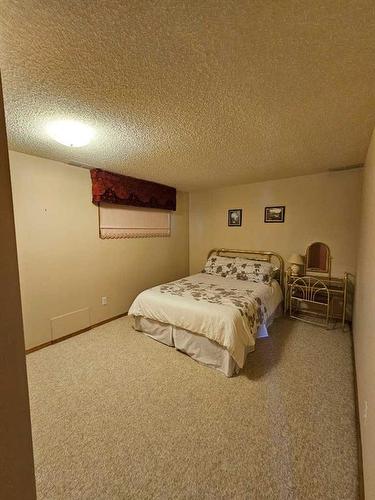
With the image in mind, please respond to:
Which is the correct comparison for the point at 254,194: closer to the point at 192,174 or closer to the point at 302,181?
the point at 302,181

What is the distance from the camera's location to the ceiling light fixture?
1.76 meters

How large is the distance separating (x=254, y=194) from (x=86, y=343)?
3.43 metres

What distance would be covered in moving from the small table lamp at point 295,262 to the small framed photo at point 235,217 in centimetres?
113

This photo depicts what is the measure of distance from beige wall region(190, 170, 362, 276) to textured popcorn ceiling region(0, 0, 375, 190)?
3.43ft

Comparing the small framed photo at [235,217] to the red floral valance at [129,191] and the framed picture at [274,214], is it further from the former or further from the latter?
the red floral valance at [129,191]

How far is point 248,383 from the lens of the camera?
6.60 ft

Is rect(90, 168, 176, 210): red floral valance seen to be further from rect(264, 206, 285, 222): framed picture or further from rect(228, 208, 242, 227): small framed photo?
rect(264, 206, 285, 222): framed picture

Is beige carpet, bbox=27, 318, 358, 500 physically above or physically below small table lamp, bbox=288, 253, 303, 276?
below

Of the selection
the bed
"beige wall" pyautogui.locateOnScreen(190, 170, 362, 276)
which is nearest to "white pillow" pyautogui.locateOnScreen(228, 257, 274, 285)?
the bed

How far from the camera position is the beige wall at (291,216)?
10.3 ft

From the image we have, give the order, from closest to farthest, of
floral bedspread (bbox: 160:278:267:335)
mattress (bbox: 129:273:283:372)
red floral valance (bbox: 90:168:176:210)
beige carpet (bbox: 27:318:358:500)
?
beige carpet (bbox: 27:318:358:500)
mattress (bbox: 129:273:283:372)
floral bedspread (bbox: 160:278:267:335)
red floral valance (bbox: 90:168:176:210)

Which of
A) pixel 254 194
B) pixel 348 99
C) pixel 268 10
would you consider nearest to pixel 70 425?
pixel 268 10

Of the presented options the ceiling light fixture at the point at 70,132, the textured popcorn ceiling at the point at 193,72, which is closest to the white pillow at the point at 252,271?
the textured popcorn ceiling at the point at 193,72

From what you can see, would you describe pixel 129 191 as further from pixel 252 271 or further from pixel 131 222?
pixel 252 271
